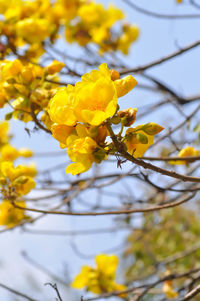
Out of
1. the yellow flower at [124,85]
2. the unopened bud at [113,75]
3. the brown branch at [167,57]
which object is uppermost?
the brown branch at [167,57]

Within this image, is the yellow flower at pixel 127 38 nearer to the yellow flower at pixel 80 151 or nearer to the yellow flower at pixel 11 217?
the yellow flower at pixel 11 217

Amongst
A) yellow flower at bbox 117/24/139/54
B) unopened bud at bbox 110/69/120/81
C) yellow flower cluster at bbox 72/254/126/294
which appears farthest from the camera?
yellow flower at bbox 117/24/139/54

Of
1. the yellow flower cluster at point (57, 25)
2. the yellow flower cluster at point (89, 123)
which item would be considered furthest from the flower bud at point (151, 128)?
the yellow flower cluster at point (57, 25)

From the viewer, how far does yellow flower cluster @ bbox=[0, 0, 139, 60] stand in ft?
7.57

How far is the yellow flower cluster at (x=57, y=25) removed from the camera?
2309 mm

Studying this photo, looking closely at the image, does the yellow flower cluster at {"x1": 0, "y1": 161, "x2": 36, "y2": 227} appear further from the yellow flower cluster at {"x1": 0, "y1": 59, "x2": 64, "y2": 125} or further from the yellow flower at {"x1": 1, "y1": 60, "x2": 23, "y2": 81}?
the yellow flower at {"x1": 1, "y1": 60, "x2": 23, "y2": 81}

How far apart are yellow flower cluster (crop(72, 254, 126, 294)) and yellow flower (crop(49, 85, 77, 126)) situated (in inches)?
71.2

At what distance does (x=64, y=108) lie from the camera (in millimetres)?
909

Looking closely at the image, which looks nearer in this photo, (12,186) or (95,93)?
(95,93)

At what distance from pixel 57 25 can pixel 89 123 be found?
250 centimetres

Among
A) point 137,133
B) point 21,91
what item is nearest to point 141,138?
point 137,133

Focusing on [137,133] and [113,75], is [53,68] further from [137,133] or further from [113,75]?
[137,133]

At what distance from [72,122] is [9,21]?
5.50 ft

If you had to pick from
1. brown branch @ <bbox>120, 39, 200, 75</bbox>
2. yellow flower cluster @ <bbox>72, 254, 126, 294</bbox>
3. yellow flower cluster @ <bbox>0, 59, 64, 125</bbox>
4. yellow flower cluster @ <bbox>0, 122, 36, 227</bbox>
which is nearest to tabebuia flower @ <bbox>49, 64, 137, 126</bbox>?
yellow flower cluster @ <bbox>0, 59, 64, 125</bbox>
